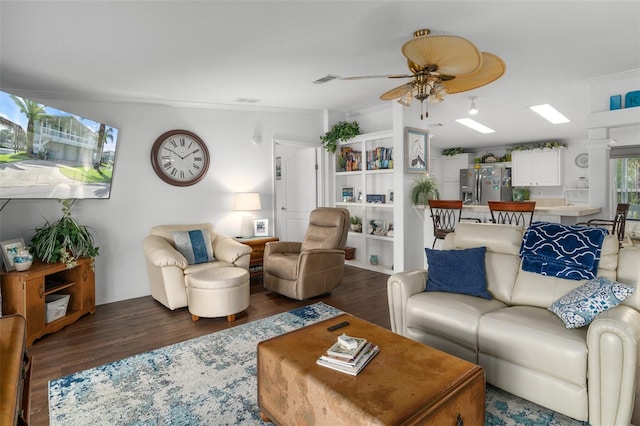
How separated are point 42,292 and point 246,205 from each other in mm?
2422

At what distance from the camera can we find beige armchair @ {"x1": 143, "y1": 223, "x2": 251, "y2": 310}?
3.76 meters

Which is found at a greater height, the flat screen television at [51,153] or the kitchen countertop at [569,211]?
the flat screen television at [51,153]

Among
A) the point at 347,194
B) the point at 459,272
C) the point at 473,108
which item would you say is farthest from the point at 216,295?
the point at 473,108

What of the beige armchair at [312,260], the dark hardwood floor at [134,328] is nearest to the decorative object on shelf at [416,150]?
the beige armchair at [312,260]

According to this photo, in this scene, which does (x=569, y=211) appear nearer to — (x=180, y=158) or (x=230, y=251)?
(x=230, y=251)

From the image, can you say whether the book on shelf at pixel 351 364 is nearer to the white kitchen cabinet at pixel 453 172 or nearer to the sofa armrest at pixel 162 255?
the sofa armrest at pixel 162 255

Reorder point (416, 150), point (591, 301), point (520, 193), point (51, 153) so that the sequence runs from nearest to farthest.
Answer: point (591, 301), point (51, 153), point (416, 150), point (520, 193)

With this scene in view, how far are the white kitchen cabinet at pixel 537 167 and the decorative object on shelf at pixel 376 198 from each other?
419 cm

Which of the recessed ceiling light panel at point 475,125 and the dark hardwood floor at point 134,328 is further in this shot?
the recessed ceiling light panel at point 475,125

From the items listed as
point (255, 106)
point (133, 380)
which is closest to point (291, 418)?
point (133, 380)

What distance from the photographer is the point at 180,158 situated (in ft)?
15.9

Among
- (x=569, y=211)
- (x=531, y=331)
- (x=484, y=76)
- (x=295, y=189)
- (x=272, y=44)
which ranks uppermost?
(x=272, y=44)

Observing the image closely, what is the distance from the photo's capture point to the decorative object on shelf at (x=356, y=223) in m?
6.00

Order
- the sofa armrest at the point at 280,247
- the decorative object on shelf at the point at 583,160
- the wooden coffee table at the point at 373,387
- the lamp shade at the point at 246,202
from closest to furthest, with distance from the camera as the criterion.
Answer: the wooden coffee table at the point at 373,387 < the sofa armrest at the point at 280,247 < the lamp shade at the point at 246,202 < the decorative object on shelf at the point at 583,160
